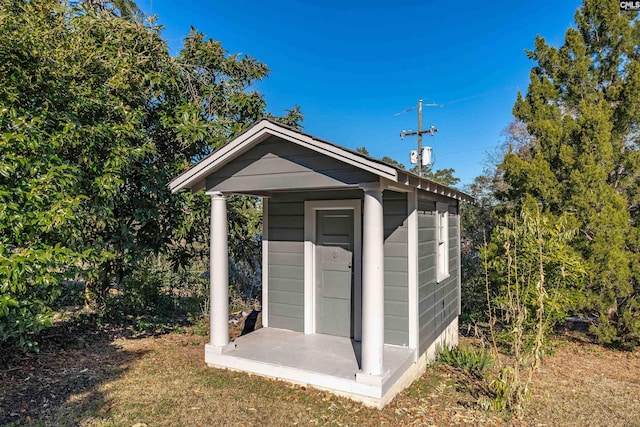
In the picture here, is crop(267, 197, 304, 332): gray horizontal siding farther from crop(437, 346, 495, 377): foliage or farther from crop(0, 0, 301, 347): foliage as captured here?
crop(437, 346, 495, 377): foliage

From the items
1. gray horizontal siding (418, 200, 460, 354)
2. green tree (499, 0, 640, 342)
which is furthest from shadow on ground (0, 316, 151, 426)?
green tree (499, 0, 640, 342)

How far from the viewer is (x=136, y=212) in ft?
18.9

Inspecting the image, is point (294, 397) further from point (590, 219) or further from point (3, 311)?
point (590, 219)

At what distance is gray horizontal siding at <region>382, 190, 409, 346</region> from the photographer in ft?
15.1

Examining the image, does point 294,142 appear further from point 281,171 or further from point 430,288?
point 430,288

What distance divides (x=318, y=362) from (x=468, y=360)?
2234 mm

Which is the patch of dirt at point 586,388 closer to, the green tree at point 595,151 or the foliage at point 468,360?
the green tree at point 595,151

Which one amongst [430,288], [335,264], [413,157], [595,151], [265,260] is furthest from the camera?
[413,157]

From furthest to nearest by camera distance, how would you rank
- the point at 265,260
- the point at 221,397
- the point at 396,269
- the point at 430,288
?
the point at 265,260, the point at 430,288, the point at 396,269, the point at 221,397

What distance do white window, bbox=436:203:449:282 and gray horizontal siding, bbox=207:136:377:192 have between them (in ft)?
8.09

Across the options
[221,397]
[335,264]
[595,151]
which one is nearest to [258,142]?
[335,264]

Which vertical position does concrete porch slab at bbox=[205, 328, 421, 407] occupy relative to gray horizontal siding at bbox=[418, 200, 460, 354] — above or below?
below

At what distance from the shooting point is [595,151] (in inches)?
234

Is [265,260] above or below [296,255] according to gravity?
below
